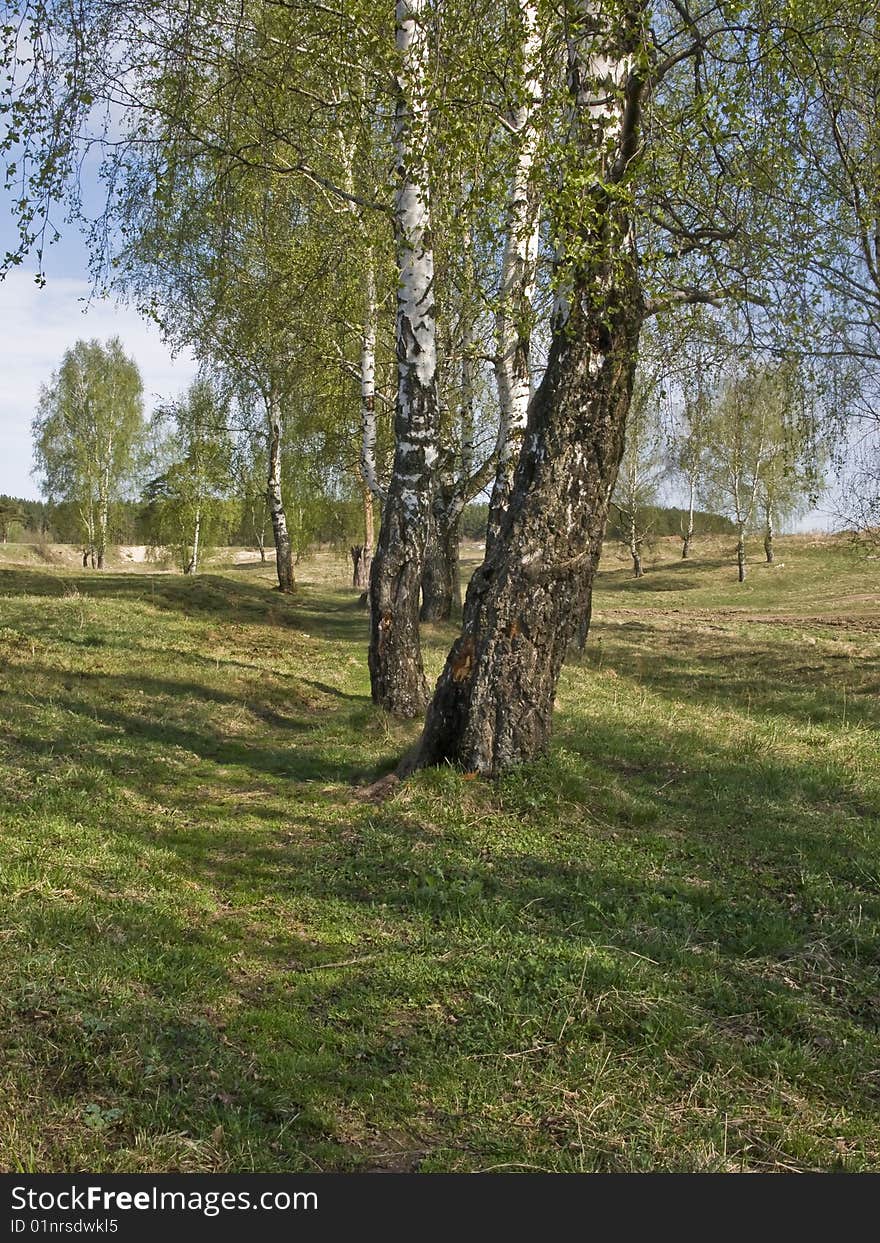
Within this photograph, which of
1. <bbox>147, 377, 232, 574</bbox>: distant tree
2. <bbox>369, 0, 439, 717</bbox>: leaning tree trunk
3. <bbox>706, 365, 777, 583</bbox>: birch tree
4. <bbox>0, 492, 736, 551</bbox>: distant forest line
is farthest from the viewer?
<bbox>706, 365, 777, 583</bbox>: birch tree

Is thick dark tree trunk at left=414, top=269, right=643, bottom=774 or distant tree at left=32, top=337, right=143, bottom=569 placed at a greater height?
distant tree at left=32, top=337, right=143, bottom=569

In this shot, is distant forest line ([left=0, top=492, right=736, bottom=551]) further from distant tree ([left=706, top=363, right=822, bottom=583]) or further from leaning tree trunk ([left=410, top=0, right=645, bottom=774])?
leaning tree trunk ([left=410, top=0, right=645, bottom=774])

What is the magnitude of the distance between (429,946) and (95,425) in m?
48.2

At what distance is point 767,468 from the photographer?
154 ft

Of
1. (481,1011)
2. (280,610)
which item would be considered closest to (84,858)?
(481,1011)

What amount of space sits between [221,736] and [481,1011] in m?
6.48

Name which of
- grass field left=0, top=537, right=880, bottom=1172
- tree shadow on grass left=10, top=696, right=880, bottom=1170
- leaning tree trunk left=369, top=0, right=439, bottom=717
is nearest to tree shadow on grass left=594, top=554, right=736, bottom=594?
leaning tree trunk left=369, top=0, right=439, bottom=717

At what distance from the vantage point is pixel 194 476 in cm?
3925

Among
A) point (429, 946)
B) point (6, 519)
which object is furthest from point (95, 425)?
point (429, 946)

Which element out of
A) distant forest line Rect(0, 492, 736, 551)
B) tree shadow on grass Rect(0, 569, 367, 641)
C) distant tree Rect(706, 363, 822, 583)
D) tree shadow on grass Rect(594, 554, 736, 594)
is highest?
distant tree Rect(706, 363, 822, 583)

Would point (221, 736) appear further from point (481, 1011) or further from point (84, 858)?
→ point (481, 1011)

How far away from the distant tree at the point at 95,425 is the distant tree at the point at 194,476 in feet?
7.95

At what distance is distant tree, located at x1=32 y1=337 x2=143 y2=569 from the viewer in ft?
158

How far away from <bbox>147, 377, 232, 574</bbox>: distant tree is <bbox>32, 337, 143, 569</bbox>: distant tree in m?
2.42
